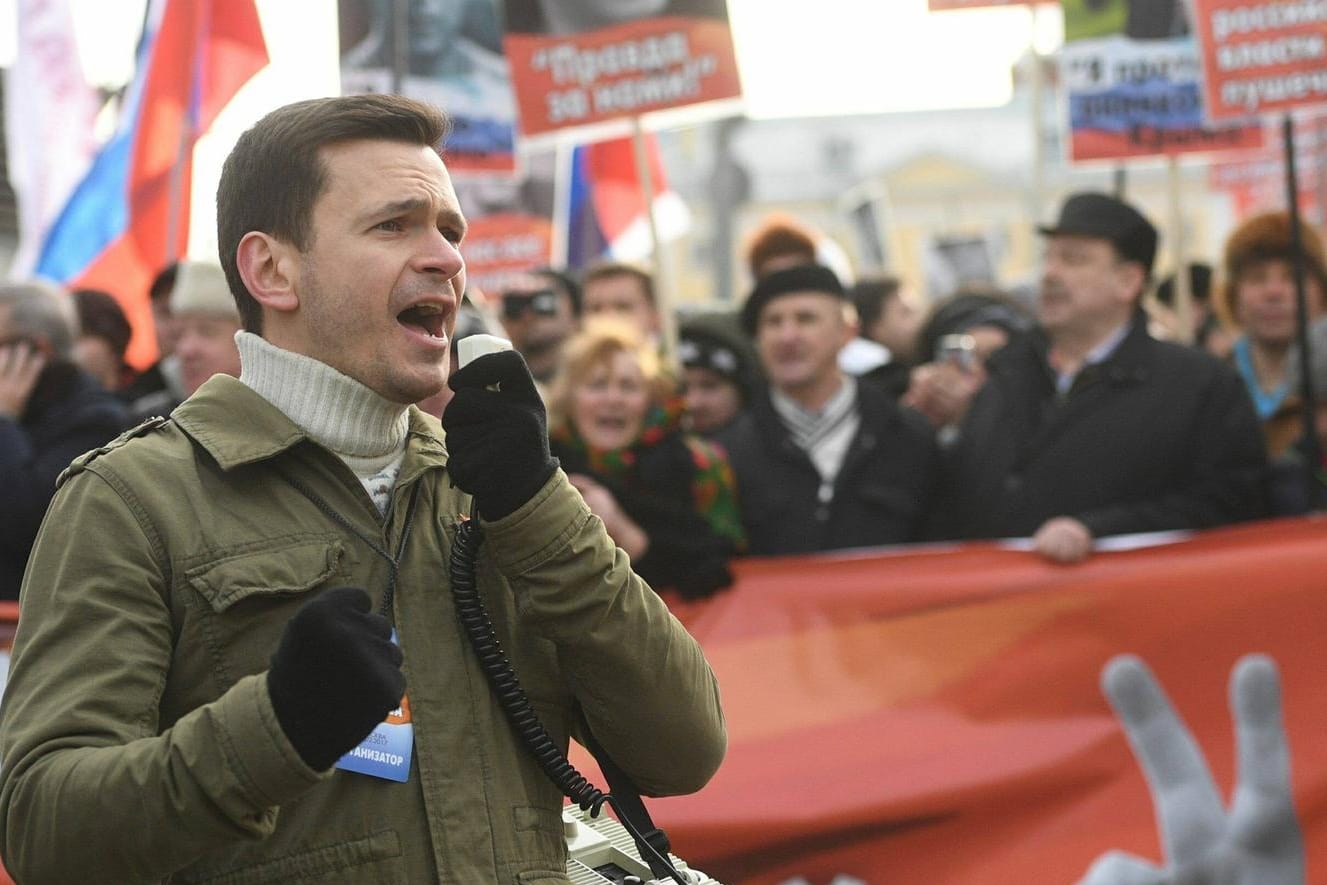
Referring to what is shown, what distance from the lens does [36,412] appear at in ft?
16.3

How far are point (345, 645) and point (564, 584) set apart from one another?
1.16ft

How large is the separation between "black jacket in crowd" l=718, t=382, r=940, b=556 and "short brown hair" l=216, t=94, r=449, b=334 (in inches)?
128

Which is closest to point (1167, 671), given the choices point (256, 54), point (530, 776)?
point (530, 776)

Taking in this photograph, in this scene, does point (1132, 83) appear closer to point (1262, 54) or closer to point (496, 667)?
point (1262, 54)

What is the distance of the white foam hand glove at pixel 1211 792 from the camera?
4.21 meters

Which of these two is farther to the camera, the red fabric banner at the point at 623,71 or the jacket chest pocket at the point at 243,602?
the red fabric banner at the point at 623,71

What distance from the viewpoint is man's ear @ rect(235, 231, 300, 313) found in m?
2.07

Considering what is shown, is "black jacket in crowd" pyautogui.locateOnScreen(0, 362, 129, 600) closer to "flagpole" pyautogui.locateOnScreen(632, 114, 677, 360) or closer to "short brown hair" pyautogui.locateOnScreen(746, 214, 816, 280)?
"flagpole" pyautogui.locateOnScreen(632, 114, 677, 360)

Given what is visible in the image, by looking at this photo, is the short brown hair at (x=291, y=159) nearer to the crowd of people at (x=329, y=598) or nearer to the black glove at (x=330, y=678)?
the crowd of people at (x=329, y=598)

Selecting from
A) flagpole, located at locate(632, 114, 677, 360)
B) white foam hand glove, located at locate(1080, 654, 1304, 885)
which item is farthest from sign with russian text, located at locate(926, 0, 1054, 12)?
white foam hand glove, located at locate(1080, 654, 1304, 885)

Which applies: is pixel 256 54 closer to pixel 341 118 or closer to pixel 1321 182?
pixel 341 118

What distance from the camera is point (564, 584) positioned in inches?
78.0

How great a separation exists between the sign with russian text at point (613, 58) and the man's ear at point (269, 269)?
5.28 m

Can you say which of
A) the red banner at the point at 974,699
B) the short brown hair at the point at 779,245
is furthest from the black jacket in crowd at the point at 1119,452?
the short brown hair at the point at 779,245
